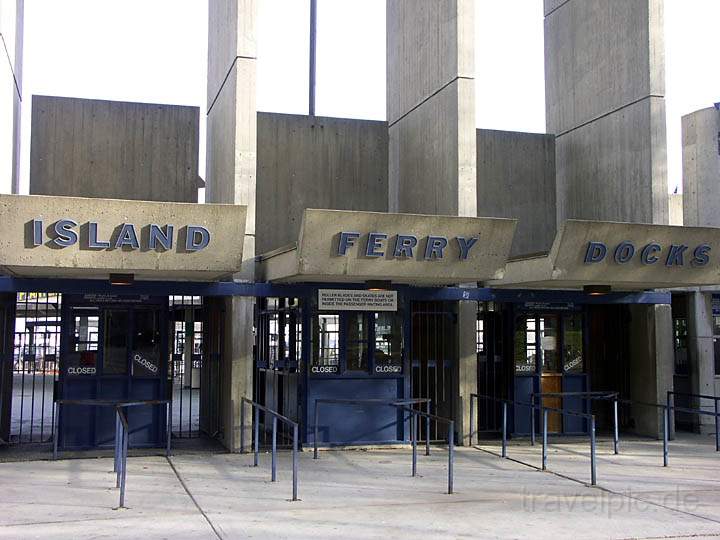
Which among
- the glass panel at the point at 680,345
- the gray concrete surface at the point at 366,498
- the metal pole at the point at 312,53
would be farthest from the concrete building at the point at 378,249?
the metal pole at the point at 312,53

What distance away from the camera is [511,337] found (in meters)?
14.4

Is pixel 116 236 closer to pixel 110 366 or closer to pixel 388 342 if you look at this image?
pixel 110 366

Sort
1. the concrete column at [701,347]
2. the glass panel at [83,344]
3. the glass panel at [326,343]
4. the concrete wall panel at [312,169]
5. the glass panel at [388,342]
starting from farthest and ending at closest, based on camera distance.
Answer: the concrete column at [701,347], the concrete wall panel at [312,169], the glass panel at [388,342], the glass panel at [326,343], the glass panel at [83,344]

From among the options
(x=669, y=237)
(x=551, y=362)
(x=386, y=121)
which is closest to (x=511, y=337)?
(x=551, y=362)

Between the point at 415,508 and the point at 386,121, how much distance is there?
9.06m

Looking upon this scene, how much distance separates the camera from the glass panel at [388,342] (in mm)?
13191

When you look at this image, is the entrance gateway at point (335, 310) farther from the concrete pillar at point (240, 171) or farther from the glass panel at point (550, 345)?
the concrete pillar at point (240, 171)

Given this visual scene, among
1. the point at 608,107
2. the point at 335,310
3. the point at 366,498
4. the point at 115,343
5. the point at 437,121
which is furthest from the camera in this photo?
the point at 608,107

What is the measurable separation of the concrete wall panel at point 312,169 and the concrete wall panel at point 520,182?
201 cm

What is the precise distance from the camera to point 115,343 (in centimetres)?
1251

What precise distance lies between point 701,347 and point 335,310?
7.65 m

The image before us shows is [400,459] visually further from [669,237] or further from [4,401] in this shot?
[4,401]

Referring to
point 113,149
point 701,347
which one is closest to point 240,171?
point 113,149

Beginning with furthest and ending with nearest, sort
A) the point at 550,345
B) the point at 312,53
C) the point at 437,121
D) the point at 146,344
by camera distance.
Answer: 1. the point at 312,53
2. the point at 550,345
3. the point at 437,121
4. the point at 146,344
